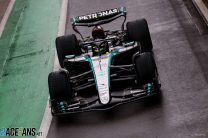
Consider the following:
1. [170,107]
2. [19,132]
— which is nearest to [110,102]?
[170,107]

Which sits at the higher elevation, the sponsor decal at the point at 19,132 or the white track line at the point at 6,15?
the sponsor decal at the point at 19,132

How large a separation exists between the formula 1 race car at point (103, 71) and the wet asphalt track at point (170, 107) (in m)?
0.31

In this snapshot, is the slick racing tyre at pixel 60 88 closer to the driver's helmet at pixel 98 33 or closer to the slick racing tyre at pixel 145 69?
the slick racing tyre at pixel 145 69

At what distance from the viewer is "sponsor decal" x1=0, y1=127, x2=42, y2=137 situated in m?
10.4

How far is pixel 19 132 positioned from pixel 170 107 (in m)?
3.02

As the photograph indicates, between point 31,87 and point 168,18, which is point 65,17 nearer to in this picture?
point 168,18

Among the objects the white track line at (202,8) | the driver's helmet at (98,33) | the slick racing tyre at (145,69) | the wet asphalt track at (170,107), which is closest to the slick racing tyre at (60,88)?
the wet asphalt track at (170,107)

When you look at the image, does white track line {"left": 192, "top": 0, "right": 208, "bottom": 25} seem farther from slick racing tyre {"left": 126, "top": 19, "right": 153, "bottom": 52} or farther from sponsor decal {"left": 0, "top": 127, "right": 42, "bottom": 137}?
sponsor decal {"left": 0, "top": 127, "right": 42, "bottom": 137}

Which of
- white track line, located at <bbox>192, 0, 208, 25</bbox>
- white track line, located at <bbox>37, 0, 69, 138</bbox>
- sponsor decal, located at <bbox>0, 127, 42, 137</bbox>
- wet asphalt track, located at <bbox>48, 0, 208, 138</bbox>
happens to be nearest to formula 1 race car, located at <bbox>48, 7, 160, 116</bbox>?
wet asphalt track, located at <bbox>48, 0, 208, 138</bbox>

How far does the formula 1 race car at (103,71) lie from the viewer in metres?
10.1

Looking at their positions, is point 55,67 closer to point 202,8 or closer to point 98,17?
point 98,17

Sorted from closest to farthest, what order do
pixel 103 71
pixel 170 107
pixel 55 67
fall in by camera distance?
pixel 170 107, pixel 103 71, pixel 55 67

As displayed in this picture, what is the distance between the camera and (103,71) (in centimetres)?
1058

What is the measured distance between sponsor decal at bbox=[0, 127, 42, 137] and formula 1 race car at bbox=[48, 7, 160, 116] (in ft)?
1.92
